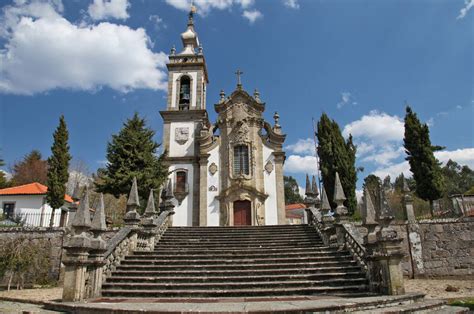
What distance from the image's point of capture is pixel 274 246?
12.0 metres

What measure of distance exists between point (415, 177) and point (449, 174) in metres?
47.7

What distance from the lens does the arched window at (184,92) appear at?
26098 millimetres

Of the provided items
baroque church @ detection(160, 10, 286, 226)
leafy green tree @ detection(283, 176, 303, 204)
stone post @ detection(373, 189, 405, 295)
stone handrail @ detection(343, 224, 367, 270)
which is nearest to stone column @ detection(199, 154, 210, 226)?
baroque church @ detection(160, 10, 286, 226)

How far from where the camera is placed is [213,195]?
2209cm

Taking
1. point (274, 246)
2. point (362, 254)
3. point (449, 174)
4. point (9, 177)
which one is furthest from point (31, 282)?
point (449, 174)

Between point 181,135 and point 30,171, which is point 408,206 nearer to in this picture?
point 181,135

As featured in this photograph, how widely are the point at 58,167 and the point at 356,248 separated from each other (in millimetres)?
20192

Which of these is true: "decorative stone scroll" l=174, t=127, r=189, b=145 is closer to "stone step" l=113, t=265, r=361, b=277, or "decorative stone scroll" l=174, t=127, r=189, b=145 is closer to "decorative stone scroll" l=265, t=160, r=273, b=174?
"decorative stone scroll" l=265, t=160, r=273, b=174

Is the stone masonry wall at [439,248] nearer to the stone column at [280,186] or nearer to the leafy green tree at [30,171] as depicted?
the stone column at [280,186]

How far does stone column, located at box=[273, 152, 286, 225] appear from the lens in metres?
21.1

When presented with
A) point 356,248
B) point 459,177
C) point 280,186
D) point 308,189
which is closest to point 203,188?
point 280,186

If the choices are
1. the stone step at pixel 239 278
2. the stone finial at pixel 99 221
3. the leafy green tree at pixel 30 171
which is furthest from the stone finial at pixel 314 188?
the leafy green tree at pixel 30 171

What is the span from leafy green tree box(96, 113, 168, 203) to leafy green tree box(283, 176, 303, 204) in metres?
45.8

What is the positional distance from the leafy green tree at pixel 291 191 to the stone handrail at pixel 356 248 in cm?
5302
